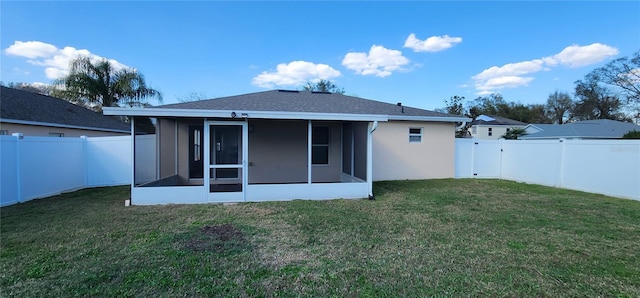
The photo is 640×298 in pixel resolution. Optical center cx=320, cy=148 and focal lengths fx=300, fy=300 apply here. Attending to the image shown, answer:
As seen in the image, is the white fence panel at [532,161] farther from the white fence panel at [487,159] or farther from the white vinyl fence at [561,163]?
the white fence panel at [487,159]

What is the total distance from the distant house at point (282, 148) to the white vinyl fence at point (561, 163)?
1281mm

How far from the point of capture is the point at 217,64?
1791 cm

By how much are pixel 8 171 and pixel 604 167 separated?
15210 millimetres

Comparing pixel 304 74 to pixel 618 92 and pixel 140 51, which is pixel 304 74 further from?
pixel 618 92

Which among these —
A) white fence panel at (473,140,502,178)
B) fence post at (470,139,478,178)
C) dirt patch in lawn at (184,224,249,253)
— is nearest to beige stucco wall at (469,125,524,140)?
white fence panel at (473,140,502,178)

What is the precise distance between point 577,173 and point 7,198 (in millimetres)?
15196

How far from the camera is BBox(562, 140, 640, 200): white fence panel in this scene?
784cm

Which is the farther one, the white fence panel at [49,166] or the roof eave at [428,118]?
the roof eave at [428,118]

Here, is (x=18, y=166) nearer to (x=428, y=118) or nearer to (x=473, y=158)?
(x=428, y=118)

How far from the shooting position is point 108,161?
10047 mm

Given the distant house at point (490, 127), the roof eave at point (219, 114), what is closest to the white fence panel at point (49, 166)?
the roof eave at point (219, 114)

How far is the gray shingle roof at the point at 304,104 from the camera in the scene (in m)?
9.74

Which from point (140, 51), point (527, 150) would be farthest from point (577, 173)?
point (140, 51)

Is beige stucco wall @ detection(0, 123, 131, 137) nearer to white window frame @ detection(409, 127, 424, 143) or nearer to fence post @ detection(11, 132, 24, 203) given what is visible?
fence post @ detection(11, 132, 24, 203)
